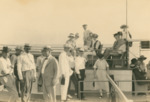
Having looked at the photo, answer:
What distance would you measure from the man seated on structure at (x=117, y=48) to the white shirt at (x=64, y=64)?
484 mm

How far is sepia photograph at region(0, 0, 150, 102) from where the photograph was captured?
147 inches

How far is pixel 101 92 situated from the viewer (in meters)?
3.77

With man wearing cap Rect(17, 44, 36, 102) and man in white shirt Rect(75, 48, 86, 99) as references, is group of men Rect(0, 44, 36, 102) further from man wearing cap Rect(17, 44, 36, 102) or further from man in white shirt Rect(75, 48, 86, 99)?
man in white shirt Rect(75, 48, 86, 99)

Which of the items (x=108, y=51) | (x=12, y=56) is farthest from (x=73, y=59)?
(x=12, y=56)

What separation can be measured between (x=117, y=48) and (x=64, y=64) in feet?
2.25

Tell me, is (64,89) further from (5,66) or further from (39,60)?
(5,66)

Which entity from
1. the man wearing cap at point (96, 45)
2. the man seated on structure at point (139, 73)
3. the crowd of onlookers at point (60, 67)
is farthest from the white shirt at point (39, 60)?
the man seated on structure at point (139, 73)

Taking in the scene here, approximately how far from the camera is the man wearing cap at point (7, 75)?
3.79 m

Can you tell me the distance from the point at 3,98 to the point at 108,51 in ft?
4.67

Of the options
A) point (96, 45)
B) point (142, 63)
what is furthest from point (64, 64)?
point (142, 63)

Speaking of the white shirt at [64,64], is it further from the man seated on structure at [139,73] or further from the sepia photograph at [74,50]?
the man seated on structure at [139,73]

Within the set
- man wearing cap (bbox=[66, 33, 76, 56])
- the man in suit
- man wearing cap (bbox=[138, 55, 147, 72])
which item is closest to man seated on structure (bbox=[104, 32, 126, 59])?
man wearing cap (bbox=[138, 55, 147, 72])

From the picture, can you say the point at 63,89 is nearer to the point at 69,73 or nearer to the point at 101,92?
the point at 69,73

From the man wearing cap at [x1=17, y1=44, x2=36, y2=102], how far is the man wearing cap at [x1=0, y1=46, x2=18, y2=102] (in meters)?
0.10
